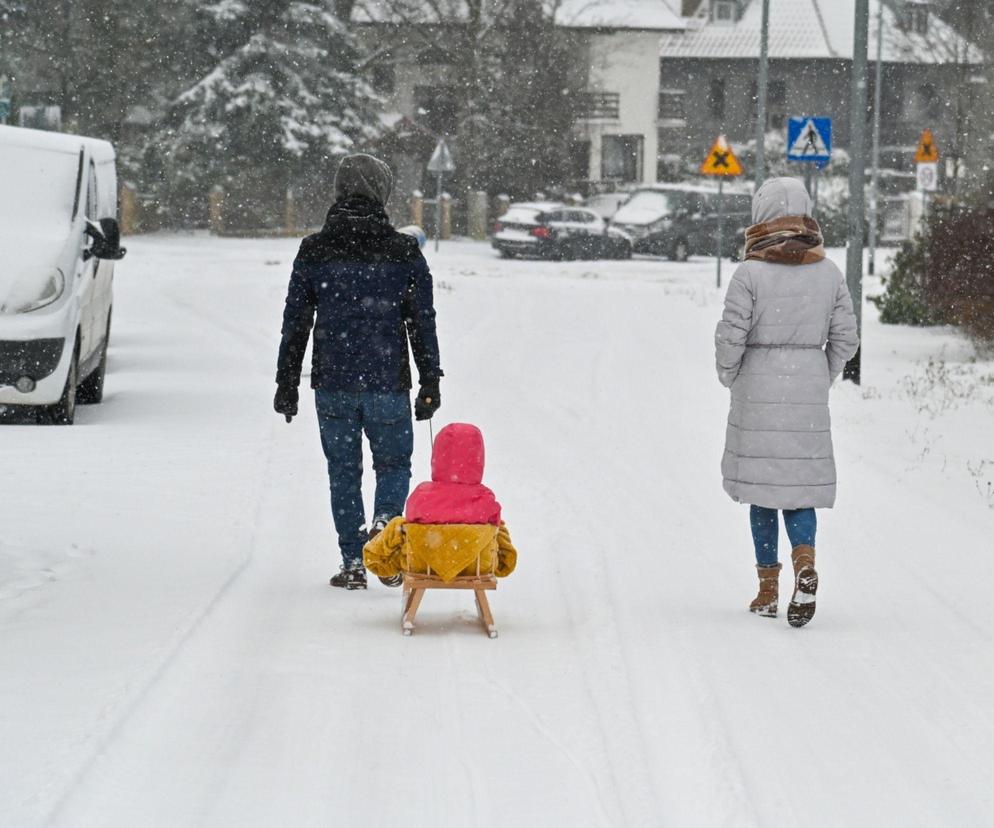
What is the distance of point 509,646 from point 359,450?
4.34 feet

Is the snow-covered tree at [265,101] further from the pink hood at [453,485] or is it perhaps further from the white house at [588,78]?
the pink hood at [453,485]

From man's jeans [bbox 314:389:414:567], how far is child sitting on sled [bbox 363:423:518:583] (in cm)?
74

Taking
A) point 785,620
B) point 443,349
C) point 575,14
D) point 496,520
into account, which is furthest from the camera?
point 575,14

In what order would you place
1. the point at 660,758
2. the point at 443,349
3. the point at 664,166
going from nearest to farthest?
the point at 660,758 < the point at 443,349 < the point at 664,166

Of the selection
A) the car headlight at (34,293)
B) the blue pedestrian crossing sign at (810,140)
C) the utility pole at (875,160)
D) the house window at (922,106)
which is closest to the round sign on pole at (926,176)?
the utility pole at (875,160)

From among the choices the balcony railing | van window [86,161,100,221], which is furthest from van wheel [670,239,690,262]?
van window [86,161,100,221]

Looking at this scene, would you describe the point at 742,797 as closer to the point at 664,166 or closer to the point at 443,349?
the point at 443,349

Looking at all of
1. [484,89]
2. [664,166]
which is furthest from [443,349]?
[664,166]

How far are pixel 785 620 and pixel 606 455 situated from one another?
4.52 m

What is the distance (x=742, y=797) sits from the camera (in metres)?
4.57

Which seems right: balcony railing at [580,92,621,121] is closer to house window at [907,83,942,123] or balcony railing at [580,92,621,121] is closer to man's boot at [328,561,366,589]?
house window at [907,83,942,123]

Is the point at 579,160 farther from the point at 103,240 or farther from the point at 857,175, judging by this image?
the point at 103,240

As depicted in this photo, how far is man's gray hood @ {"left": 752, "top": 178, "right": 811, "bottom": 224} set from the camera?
6.80m

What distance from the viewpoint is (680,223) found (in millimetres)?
43812
